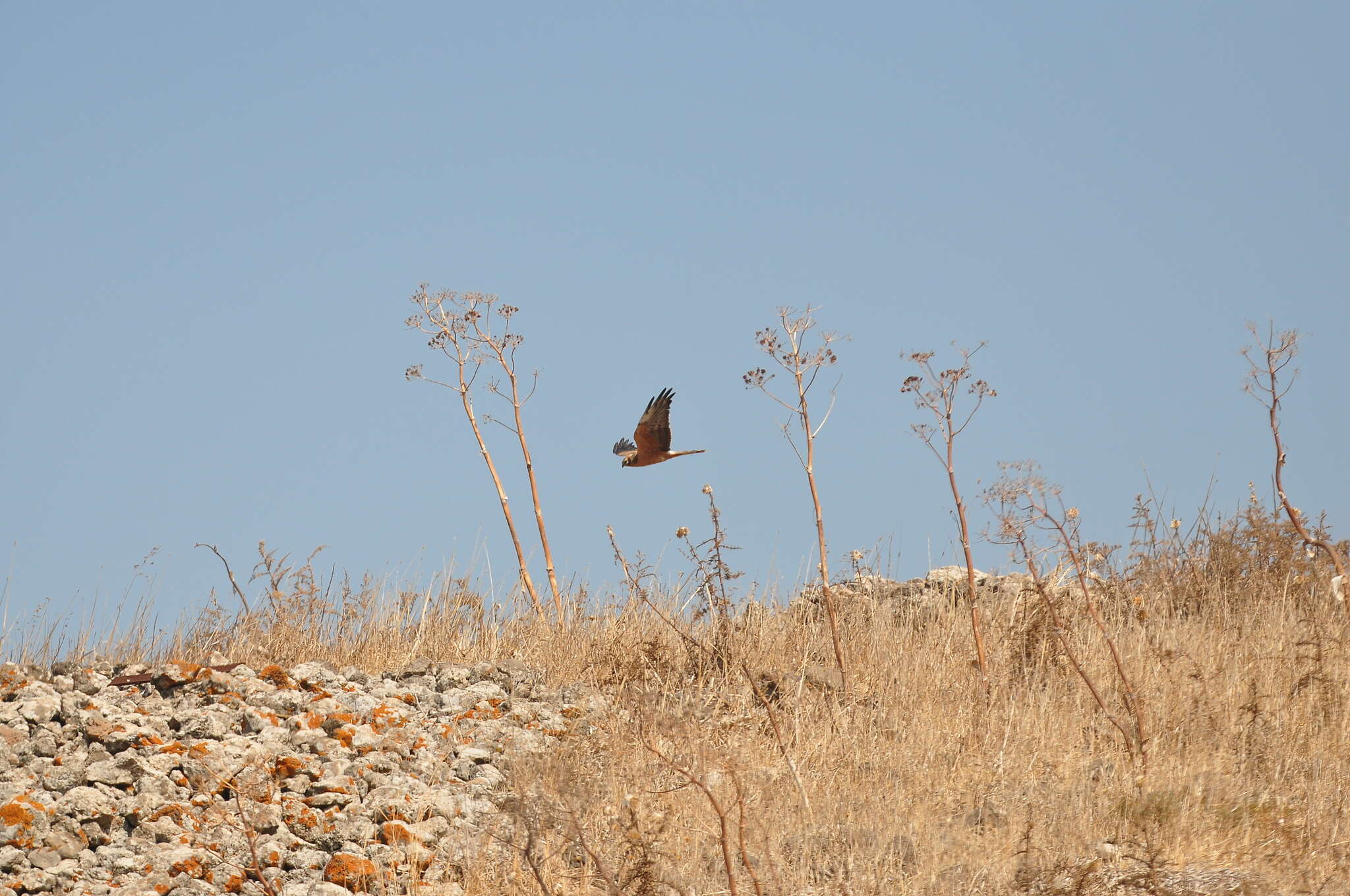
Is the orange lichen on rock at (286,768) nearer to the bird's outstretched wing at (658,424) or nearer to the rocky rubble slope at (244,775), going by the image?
the rocky rubble slope at (244,775)

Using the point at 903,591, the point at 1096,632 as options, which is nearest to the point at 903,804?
the point at 1096,632

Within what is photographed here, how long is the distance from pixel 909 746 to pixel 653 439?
2.85m

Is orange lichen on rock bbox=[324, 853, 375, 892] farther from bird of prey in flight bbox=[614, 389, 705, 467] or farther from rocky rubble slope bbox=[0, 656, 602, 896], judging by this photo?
bird of prey in flight bbox=[614, 389, 705, 467]

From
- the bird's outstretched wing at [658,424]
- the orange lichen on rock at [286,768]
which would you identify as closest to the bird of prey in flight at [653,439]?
the bird's outstretched wing at [658,424]

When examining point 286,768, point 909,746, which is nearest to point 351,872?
point 286,768

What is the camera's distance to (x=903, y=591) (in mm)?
9281

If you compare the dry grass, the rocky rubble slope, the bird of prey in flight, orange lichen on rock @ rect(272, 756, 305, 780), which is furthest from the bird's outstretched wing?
orange lichen on rock @ rect(272, 756, 305, 780)

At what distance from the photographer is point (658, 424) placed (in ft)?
24.9

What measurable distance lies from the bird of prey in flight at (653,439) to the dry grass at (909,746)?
1098mm

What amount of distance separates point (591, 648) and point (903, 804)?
7.93ft

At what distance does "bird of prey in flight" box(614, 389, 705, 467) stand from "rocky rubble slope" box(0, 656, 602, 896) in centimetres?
219

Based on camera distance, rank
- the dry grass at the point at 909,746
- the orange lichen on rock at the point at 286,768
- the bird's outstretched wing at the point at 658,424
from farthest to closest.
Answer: the bird's outstretched wing at the point at 658,424
the orange lichen on rock at the point at 286,768
the dry grass at the point at 909,746

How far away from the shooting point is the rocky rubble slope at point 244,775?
4.25 metres

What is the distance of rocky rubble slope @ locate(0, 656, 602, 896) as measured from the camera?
4.25 meters
